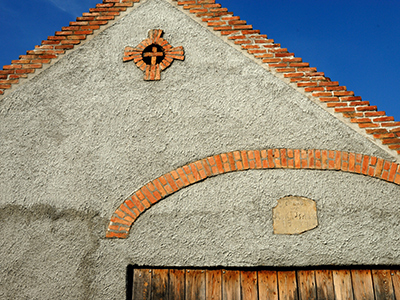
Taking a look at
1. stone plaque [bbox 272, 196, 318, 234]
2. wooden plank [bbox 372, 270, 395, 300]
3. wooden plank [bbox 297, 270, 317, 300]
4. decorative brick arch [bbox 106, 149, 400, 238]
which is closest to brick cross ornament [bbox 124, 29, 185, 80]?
decorative brick arch [bbox 106, 149, 400, 238]

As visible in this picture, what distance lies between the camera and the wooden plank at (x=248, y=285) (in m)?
3.57

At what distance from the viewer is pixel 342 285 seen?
139 inches

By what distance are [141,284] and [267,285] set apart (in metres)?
1.30

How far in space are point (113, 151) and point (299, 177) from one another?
7.12ft

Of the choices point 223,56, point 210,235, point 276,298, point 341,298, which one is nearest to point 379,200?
point 341,298

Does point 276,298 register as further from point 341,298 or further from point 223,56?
point 223,56

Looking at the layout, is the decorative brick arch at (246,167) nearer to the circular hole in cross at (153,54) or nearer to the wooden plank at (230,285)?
the wooden plank at (230,285)

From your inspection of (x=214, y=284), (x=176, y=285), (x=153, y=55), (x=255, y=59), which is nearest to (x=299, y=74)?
(x=255, y=59)

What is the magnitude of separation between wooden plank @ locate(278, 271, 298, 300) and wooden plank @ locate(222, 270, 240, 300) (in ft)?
1.41

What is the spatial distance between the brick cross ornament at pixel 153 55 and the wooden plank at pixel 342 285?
10.0ft

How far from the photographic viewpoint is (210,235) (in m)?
3.72

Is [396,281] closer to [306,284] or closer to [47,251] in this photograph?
[306,284]

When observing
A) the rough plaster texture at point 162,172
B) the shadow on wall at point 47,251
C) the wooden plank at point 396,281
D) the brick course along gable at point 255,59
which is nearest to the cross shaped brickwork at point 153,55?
the rough plaster texture at point 162,172

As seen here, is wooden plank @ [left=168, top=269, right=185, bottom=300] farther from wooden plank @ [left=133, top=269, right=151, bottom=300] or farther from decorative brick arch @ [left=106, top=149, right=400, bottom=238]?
decorative brick arch @ [left=106, top=149, right=400, bottom=238]
